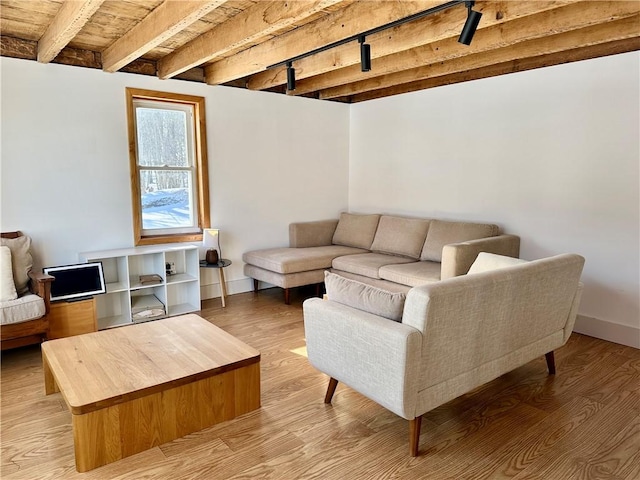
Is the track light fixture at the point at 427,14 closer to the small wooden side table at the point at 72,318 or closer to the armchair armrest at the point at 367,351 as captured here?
the armchair armrest at the point at 367,351

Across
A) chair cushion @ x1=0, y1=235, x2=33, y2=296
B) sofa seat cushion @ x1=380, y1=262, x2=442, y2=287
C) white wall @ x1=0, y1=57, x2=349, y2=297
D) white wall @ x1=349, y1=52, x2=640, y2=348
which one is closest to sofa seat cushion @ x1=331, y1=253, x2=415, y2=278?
sofa seat cushion @ x1=380, y1=262, x2=442, y2=287

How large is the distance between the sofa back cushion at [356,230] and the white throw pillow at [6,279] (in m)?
3.25

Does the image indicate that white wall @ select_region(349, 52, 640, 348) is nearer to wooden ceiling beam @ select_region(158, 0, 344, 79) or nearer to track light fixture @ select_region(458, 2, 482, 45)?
track light fixture @ select_region(458, 2, 482, 45)

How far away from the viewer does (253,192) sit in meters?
4.93

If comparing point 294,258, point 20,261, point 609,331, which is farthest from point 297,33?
point 609,331

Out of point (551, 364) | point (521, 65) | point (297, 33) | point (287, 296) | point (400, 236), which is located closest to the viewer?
point (551, 364)

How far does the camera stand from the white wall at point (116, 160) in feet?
11.8

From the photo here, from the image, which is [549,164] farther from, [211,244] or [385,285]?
[211,244]

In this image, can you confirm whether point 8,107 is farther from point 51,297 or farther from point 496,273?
point 496,273

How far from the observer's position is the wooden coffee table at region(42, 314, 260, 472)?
2.01 metres

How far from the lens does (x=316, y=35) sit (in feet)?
10.2

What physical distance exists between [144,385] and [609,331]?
11.6 feet

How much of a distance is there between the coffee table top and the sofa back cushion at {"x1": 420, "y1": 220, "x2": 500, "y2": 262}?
7.81 ft

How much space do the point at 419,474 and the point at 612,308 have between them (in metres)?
2.56
